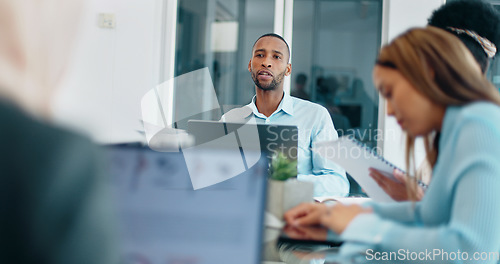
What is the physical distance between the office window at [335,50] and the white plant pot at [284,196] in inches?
136

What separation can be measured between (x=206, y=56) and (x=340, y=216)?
438 centimetres

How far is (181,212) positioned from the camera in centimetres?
78

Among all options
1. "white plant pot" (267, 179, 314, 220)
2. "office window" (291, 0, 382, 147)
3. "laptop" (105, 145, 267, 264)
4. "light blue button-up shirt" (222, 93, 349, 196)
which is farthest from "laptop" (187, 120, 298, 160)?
"office window" (291, 0, 382, 147)

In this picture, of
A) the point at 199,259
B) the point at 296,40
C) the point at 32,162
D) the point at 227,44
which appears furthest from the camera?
the point at 227,44

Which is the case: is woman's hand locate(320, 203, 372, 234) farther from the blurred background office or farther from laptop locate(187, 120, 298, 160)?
the blurred background office

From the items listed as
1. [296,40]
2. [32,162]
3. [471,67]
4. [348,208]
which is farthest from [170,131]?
[296,40]

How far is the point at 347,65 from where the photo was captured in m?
5.18

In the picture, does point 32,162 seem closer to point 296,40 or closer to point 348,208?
point 348,208

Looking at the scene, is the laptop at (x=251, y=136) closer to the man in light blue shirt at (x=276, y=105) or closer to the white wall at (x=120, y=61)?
the man in light blue shirt at (x=276, y=105)

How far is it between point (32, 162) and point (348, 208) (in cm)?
71

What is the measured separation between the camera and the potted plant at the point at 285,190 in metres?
1.08

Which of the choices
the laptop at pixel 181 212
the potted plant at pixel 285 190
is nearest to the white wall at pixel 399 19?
the potted plant at pixel 285 190

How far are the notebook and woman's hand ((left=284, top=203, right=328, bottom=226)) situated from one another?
0.61 ft

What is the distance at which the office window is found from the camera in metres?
4.70
